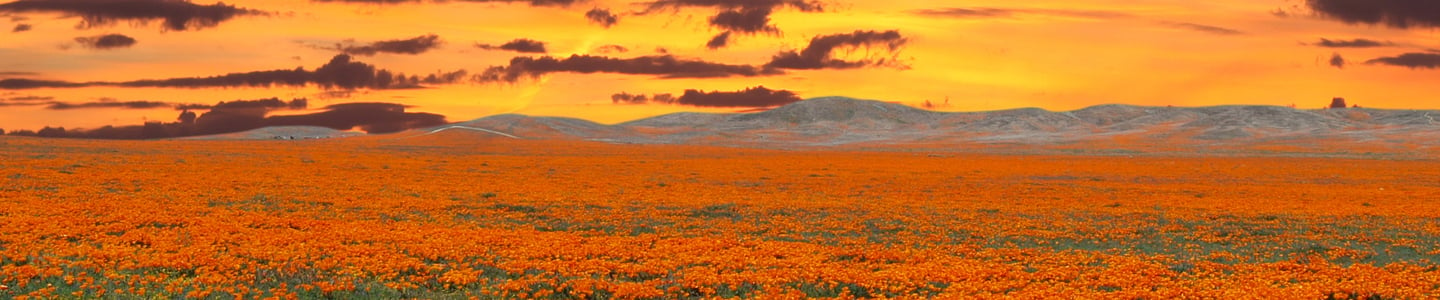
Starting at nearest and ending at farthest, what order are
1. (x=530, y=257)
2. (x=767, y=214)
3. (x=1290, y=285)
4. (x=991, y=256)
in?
(x=1290, y=285), (x=530, y=257), (x=991, y=256), (x=767, y=214)

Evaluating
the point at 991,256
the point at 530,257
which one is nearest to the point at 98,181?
the point at 530,257

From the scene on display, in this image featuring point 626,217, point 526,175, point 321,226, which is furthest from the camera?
point 526,175

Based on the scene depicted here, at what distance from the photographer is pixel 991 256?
2162cm

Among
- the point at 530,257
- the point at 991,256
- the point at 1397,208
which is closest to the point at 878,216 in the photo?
the point at 991,256

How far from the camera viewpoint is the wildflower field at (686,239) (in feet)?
54.7

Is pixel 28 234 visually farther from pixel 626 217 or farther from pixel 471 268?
pixel 626 217

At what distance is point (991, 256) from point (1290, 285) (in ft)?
18.3

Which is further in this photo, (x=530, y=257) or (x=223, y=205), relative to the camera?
(x=223, y=205)

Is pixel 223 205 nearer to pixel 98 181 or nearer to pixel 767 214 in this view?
pixel 98 181

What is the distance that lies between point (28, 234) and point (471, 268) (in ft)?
33.8

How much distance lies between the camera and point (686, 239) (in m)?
23.7

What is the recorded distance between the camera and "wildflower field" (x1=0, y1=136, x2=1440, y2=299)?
1667cm

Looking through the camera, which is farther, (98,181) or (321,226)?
(98,181)

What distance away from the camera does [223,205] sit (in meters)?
32.6
